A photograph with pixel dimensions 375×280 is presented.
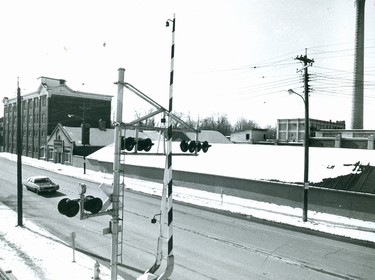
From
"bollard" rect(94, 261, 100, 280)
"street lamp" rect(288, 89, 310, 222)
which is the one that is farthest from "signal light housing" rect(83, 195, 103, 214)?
"street lamp" rect(288, 89, 310, 222)

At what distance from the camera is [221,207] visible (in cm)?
2191

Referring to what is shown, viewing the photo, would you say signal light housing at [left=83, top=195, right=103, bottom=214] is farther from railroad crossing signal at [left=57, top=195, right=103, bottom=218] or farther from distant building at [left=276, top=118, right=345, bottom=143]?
distant building at [left=276, top=118, right=345, bottom=143]

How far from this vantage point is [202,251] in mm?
12766

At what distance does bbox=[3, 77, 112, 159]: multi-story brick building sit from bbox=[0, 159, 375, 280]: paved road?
130 ft

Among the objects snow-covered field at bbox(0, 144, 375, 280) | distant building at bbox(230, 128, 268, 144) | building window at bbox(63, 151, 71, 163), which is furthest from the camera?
distant building at bbox(230, 128, 268, 144)

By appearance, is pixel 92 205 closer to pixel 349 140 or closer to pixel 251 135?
pixel 349 140

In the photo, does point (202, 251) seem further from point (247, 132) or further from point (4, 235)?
point (247, 132)

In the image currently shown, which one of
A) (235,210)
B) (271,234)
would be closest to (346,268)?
(271,234)

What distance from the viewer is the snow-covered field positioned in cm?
1093

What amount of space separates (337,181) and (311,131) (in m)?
44.5

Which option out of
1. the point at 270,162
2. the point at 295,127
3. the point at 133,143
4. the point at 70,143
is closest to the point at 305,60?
the point at 270,162

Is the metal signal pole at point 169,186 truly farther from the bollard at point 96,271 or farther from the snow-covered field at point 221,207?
the snow-covered field at point 221,207

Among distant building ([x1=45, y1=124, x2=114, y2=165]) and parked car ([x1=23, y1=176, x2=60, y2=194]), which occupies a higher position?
distant building ([x1=45, y1=124, x2=114, y2=165])

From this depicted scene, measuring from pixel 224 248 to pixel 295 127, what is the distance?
223ft
